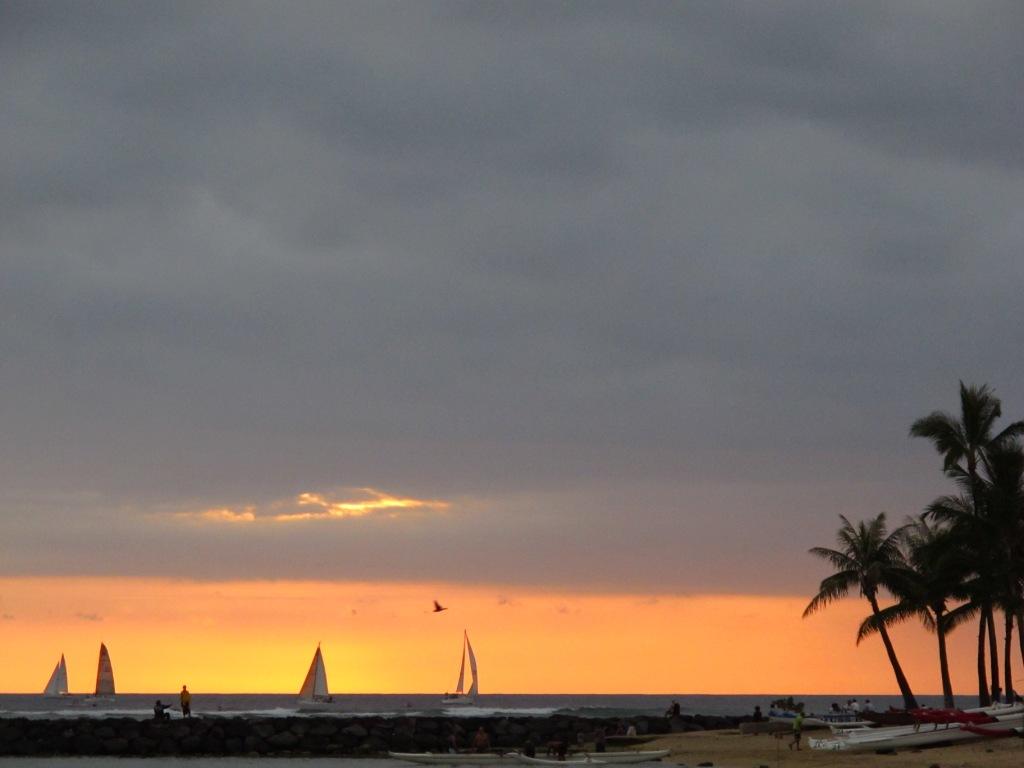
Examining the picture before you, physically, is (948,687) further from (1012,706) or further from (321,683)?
(321,683)

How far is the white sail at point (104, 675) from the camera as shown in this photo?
134625 millimetres

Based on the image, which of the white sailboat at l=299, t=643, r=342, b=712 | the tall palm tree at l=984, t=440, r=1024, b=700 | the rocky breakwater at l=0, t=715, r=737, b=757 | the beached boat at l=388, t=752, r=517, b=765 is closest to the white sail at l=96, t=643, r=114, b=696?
the white sailboat at l=299, t=643, r=342, b=712

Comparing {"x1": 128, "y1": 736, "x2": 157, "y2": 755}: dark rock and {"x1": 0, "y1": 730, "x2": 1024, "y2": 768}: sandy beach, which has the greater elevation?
{"x1": 128, "y1": 736, "x2": 157, "y2": 755}: dark rock

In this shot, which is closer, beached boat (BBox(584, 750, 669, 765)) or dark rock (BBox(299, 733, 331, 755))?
beached boat (BBox(584, 750, 669, 765))

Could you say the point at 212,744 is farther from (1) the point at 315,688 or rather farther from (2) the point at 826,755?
(1) the point at 315,688

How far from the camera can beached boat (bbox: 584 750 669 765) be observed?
178ft

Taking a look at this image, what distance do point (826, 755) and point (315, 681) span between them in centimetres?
7922

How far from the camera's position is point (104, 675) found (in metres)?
135

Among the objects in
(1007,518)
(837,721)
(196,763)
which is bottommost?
(196,763)

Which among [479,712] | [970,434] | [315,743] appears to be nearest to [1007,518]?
[970,434]

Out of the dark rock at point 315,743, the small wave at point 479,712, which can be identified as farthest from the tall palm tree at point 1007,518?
the small wave at point 479,712

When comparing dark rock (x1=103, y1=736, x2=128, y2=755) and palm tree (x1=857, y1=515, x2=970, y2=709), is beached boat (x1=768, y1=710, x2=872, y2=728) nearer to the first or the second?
palm tree (x1=857, y1=515, x2=970, y2=709)

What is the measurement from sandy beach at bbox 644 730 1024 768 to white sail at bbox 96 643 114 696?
8530cm

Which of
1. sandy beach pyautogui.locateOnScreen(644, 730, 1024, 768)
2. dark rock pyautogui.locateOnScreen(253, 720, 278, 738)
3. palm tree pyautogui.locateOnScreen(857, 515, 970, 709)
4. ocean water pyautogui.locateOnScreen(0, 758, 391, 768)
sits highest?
Result: palm tree pyautogui.locateOnScreen(857, 515, 970, 709)
